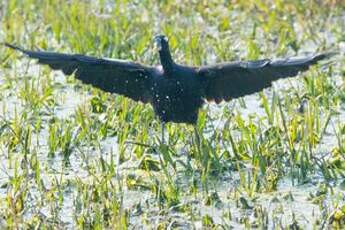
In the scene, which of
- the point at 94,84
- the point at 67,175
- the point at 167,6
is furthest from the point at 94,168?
the point at 167,6

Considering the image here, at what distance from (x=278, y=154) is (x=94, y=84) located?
1.26 metres

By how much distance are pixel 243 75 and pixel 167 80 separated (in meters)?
0.46

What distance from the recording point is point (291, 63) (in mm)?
6594

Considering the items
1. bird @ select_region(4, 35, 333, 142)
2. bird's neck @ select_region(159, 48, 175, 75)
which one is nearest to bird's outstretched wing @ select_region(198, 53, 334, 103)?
bird @ select_region(4, 35, 333, 142)

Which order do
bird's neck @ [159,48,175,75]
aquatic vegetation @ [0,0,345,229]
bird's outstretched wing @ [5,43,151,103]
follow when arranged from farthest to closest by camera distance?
bird's neck @ [159,48,175,75] → bird's outstretched wing @ [5,43,151,103] → aquatic vegetation @ [0,0,345,229]

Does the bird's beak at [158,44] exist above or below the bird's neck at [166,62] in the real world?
above

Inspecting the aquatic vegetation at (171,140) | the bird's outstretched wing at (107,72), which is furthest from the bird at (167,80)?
the aquatic vegetation at (171,140)

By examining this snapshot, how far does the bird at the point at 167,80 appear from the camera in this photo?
6.95 m

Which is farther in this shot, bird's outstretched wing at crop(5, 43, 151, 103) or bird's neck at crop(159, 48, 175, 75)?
bird's neck at crop(159, 48, 175, 75)

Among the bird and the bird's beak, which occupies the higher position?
the bird's beak

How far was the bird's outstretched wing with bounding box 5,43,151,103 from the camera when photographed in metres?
6.90

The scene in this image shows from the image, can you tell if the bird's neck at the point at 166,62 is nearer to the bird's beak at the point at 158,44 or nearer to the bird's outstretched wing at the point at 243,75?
the bird's beak at the point at 158,44

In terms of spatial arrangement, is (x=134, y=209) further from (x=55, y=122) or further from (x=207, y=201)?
(x=55, y=122)

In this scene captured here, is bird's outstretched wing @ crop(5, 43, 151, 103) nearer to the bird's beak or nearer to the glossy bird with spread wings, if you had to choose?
the glossy bird with spread wings
